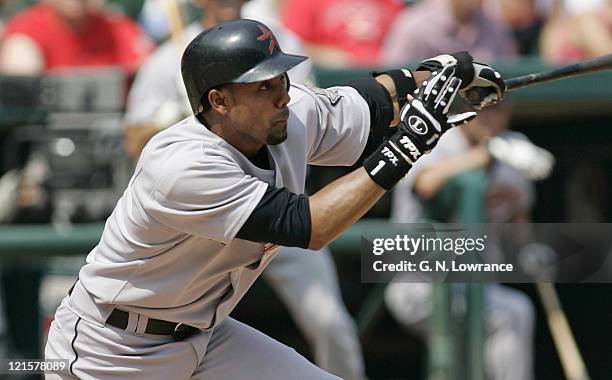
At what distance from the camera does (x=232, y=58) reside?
3322 millimetres

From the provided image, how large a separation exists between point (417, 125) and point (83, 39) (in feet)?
11.3

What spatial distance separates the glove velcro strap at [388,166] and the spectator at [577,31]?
3171 millimetres

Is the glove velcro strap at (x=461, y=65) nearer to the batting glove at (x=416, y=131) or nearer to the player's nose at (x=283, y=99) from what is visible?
the batting glove at (x=416, y=131)

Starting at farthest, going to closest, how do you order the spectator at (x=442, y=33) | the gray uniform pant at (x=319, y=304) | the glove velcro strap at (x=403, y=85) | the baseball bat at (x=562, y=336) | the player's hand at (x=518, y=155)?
1. the baseball bat at (x=562, y=336)
2. the spectator at (x=442, y=33)
3. the player's hand at (x=518, y=155)
4. the gray uniform pant at (x=319, y=304)
5. the glove velcro strap at (x=403, y=85)

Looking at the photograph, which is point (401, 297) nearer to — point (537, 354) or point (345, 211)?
point (537, 354)

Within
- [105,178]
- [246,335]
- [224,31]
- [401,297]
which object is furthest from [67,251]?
[224,31]

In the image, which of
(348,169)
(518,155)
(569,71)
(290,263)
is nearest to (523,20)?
(518,155)

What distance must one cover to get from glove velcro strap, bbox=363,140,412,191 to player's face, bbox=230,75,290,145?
0.27 metres

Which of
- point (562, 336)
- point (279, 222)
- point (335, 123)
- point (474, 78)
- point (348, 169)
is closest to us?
point (279, 222)

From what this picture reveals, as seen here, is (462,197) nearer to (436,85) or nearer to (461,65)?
(461,65)

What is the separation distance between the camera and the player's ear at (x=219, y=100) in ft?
11.1

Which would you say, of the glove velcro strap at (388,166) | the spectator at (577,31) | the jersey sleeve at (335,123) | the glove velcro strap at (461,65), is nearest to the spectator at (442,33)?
the spectator at (577,31)

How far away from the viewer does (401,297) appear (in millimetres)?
5953

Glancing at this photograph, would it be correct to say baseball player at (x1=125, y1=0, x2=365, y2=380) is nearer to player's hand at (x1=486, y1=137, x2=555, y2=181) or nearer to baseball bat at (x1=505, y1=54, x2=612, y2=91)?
→ player's hand at (x1=486, y1=137, x2=555, y2=181)
